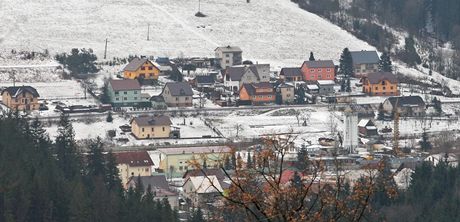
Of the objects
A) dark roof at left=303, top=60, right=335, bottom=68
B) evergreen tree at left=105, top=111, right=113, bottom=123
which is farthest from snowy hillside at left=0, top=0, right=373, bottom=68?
evergreen tree at left=105, top=111, right=113, bottom=123

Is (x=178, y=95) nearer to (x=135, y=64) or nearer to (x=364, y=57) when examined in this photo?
(x=135, y=64)

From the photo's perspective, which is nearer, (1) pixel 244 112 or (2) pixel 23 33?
(1) pixel 244 112

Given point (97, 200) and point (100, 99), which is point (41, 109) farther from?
point (97, 200)

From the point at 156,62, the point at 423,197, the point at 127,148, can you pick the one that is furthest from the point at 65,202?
the point at 156,62

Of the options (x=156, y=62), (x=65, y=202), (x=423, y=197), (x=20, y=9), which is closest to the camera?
(x=65, y=202)

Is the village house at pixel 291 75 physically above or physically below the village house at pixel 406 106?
above

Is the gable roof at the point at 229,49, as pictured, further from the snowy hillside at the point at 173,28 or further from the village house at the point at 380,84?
the village house at the point at 380,84

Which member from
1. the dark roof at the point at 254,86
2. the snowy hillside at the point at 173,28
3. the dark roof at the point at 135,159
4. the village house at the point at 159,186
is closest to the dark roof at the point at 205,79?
the dark roof at the point at 254,86
